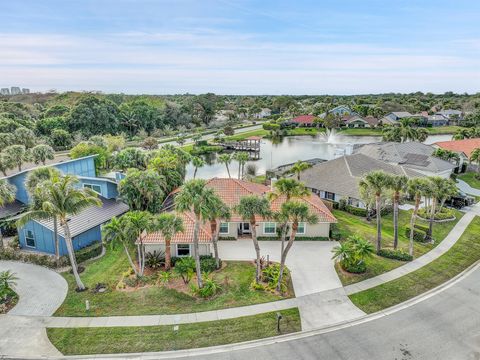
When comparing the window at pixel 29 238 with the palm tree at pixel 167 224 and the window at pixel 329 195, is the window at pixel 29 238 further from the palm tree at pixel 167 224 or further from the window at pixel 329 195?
the window at pixel 329 195

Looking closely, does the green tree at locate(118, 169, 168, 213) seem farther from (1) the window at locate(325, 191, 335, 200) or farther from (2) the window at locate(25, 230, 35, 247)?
(1) the window at locate(325, 191, 335, 200)

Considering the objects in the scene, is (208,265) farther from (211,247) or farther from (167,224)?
(167,224)

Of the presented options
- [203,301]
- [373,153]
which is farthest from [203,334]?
[373,153]

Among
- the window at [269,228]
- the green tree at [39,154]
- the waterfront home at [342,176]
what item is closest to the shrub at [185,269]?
the window at [269,228]

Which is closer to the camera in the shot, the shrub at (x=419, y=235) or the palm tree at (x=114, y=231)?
the palm tree at (x=114, y=231)

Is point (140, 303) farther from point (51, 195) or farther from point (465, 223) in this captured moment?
point (465, 223)

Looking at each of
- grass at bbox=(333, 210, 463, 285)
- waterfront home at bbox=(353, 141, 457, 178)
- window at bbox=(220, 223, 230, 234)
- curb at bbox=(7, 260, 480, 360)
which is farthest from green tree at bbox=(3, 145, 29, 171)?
waterfront home at bbox=(353, 141, 457, 178)

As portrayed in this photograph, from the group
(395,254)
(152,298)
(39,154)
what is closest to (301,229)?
(395,254)
